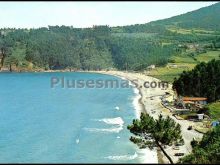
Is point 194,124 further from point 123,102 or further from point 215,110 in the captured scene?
point 123,102

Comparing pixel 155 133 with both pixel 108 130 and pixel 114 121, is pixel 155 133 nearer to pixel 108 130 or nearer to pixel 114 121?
pixel 108 130

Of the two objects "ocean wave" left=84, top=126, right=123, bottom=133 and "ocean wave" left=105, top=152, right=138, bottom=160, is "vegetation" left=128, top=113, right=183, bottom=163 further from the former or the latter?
"ocean wave" left=84, top=126, right=123, bottom=133

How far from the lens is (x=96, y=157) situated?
60812mm

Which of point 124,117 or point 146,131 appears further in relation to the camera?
point 124,117

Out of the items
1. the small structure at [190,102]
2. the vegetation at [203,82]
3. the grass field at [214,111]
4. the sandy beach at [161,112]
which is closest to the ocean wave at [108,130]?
the sandy beach at [161,112]

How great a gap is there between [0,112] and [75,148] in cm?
5114

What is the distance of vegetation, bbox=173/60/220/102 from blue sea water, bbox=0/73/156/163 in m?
13.4

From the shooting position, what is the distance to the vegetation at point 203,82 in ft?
320

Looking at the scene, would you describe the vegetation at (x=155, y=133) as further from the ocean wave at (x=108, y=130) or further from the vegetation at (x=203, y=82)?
the vegetation at (x=203, y=82)

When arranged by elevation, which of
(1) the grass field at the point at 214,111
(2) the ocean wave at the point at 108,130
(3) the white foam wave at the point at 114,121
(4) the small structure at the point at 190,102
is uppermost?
(1) the grass field at the point at 214,111

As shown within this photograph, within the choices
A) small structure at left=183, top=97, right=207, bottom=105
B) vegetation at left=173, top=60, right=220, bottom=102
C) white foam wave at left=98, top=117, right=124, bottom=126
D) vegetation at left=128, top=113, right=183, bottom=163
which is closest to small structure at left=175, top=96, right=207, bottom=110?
small structure at left=183, top=97, right=207, bottom=105

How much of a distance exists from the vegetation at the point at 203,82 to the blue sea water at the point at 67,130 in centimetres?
1343

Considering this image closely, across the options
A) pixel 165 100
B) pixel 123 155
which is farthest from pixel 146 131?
pixel 165 100

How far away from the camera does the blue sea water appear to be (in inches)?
2465
